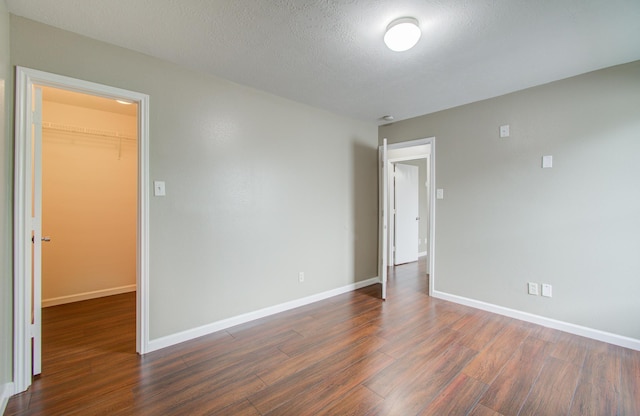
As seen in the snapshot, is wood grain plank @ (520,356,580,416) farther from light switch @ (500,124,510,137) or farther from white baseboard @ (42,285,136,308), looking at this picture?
white baseboard @ (42,285,136,308)

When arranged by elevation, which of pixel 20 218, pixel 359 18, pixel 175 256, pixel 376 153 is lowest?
pixel 175 256

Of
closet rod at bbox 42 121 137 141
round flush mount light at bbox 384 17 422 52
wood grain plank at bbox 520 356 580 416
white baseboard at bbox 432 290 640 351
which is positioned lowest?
wood grain plank at bbox 520 356 580 416

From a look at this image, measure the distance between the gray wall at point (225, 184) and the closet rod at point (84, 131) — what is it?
78.1 inches

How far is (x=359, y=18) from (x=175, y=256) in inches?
94.6

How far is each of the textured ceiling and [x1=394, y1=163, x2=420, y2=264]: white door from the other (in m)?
2.87

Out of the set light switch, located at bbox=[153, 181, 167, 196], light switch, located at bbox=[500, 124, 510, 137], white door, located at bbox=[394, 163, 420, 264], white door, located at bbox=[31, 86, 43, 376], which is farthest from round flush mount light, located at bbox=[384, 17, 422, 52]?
white door, located at bbox=[394, 163, 420, 264]

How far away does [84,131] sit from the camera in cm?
356

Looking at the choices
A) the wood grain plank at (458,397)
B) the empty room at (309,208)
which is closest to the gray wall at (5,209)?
the empty room at (309,208)

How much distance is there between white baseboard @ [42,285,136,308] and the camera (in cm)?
339

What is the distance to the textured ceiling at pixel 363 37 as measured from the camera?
172 cm

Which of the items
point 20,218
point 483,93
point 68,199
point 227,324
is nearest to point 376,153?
point 483,93

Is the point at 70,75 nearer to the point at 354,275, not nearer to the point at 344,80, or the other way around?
the point at 344,80

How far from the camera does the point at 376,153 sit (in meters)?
4.37

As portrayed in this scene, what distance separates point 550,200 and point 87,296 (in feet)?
18.6
